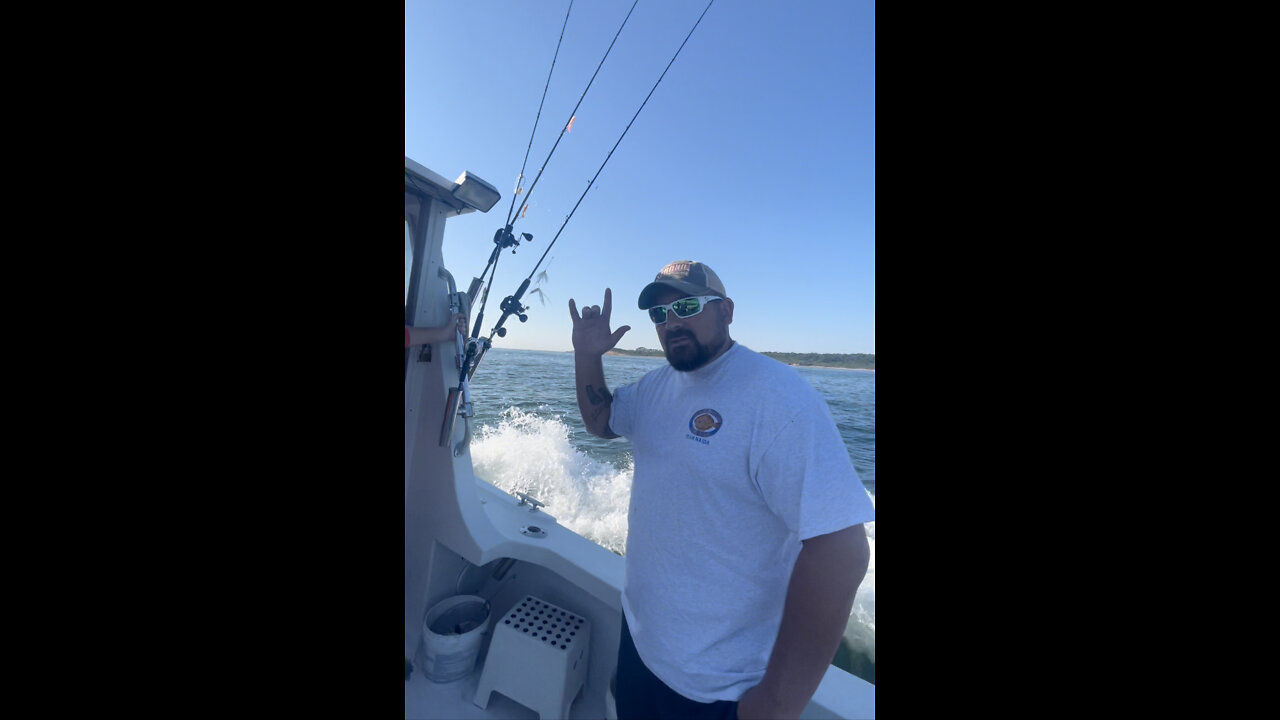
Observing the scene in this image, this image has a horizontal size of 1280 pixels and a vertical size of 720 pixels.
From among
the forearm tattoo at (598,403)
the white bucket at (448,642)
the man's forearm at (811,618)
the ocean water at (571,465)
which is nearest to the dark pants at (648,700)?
the man's forearm at (811,618)

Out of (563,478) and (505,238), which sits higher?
(505,238)

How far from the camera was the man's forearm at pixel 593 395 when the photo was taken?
1.46m

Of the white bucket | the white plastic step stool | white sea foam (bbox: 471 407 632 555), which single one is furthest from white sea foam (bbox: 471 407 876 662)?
the white plastic step stool

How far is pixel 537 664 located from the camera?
1.68 m

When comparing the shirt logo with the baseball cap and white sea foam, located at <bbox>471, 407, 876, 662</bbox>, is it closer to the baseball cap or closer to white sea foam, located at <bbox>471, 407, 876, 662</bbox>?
the baseball cap

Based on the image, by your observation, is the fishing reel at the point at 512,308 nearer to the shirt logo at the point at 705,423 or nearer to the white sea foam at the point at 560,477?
the shirt logo at the point at 705,423

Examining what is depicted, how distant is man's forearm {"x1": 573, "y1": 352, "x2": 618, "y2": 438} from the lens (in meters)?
1.46

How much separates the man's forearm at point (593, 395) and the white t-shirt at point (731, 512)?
0.32m

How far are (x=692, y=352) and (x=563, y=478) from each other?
24.5ft

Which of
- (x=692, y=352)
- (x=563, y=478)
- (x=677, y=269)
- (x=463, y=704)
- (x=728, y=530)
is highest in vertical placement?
(x=677, y=269)

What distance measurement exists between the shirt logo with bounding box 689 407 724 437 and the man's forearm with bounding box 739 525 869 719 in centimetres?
29

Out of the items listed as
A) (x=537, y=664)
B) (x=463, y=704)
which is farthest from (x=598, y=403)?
(x=463, y=704)

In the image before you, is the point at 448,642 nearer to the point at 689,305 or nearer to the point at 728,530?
the point at 728,530
